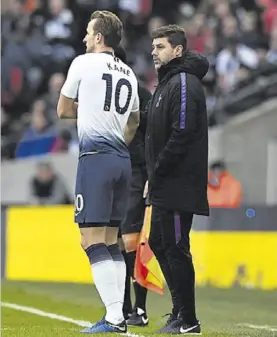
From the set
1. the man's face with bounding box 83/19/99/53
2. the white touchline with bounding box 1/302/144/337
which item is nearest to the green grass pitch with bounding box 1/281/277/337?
the white touchline with bounding box 1/302/144/337

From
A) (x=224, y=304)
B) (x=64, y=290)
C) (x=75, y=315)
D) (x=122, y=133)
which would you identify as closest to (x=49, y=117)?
(x=64, y=290)

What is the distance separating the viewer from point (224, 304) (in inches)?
511

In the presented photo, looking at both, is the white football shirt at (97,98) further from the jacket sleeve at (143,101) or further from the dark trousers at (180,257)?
the jacket sleeve at (143,101)

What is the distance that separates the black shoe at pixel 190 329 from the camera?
27.9 ft

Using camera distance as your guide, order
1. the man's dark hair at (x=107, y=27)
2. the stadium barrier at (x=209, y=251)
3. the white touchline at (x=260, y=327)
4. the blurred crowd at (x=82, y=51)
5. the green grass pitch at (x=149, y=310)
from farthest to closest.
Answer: the blurred crowd at (x=82, y=51) < the stadium barrier at (x=209, y=251) < the white touchline at (x=260, y=327) < the green grass pitch at (x=149, y=310) < the man's dark hair at (x=107, y=27)

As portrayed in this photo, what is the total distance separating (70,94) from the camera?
27.6 feet

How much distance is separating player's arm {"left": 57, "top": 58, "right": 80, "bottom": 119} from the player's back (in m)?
0.03

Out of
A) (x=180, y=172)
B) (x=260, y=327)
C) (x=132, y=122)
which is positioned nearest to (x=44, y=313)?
(x=260, y=327)

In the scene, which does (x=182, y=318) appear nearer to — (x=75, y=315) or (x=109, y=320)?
(x=109, y=320)

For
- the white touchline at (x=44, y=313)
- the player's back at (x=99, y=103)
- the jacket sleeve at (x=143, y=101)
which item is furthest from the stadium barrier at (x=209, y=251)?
the player's back at (x=99, y=103)

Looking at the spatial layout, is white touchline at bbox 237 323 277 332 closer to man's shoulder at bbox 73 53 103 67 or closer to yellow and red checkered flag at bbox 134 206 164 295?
yellow and red checkered flag at bbox 134 206 164 295

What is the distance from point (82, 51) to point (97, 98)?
13.9 m

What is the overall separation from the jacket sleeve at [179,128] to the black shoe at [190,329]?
3.62ft

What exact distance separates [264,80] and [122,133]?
11.3m
